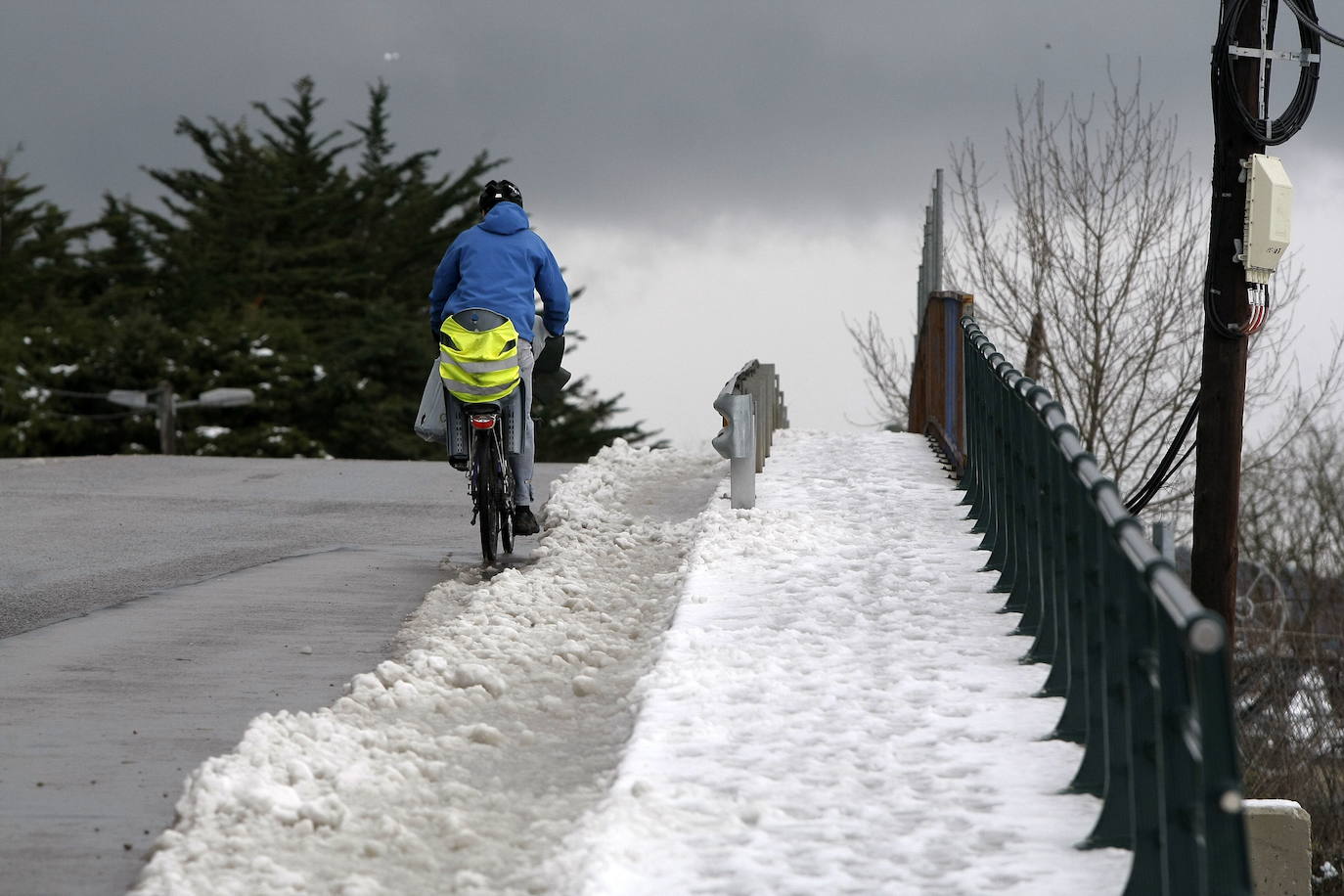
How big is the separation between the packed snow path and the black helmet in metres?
2.25

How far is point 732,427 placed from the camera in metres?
11.0

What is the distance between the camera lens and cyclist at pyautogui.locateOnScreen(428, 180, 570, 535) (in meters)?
9.42

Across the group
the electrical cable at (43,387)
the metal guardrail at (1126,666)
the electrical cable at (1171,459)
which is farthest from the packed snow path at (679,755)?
the electrical cable at (43,387)

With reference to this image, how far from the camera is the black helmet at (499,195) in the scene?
9.86m

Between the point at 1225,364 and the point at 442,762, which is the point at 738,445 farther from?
the point at 442,762

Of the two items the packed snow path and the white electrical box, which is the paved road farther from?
the white electrical box

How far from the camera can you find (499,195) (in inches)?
388

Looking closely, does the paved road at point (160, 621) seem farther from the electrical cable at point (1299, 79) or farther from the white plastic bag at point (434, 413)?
the electrical cable at point (1299, 79)

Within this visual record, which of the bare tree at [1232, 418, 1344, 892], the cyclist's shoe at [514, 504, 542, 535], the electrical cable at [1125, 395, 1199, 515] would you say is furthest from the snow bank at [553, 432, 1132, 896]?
the bare tree at [1232, 418, 1344, 892]

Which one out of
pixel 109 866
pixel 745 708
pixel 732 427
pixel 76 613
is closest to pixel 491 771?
pixel 745 708

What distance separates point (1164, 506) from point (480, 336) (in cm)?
2619

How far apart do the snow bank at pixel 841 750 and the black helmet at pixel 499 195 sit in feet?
7.82

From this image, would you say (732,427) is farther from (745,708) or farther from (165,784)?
Result: (165,784)

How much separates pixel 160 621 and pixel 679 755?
12.1 ft
